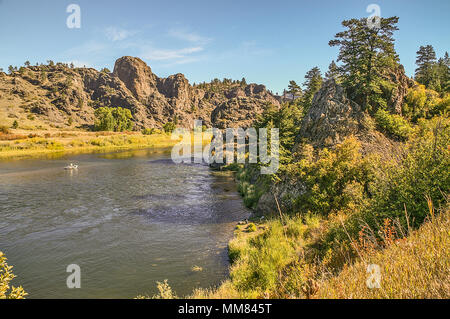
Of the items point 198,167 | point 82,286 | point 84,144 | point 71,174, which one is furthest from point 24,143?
point 82,286

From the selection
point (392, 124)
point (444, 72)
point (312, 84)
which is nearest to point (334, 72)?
point (312, 84)

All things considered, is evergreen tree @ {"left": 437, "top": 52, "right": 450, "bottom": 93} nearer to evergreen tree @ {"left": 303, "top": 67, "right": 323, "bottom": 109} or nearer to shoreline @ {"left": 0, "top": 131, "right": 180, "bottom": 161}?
evergreen tree @ {"left": 303, "top": 67, "right": 323, "bottom": 109}

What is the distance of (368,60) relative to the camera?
22.4m

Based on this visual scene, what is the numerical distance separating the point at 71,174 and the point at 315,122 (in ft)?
129

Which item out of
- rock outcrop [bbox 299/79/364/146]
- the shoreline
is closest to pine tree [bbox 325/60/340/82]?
rock outcrop [bbox 299/79/364/146]

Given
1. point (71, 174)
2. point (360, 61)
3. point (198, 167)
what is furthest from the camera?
point (198, 167)

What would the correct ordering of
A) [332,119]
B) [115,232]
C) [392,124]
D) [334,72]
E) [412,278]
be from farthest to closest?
[334,72]
[332,119]
[392,124]
[115,232]
[412,278]

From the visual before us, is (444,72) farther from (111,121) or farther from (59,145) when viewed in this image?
(111,121)

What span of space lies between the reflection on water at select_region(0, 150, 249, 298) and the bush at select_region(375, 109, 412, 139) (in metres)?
15.1

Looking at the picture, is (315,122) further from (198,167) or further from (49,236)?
(198,167)

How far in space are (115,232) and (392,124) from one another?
83.6ft

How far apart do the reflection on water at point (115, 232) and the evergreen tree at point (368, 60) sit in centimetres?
1599

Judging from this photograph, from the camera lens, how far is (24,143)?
73.9 m
